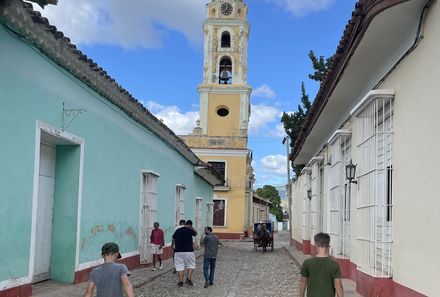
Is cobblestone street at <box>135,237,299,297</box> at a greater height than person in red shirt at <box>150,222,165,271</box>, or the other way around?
person in red shirt at <box>150,222,165,271</box>

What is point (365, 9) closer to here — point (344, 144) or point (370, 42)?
point (370, 42)

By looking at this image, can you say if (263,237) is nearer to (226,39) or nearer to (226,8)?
(226,39)

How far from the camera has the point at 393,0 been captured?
520 centimetres

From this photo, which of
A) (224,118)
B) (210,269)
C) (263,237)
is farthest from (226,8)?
(210,269)

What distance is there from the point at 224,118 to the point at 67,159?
2827 centimetres

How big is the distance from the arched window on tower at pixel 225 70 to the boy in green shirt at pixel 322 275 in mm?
32827

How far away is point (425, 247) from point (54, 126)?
5336 millimetres

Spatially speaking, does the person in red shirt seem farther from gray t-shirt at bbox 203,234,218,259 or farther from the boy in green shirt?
the boy in green shirt

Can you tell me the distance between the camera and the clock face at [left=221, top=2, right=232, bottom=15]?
37.6m

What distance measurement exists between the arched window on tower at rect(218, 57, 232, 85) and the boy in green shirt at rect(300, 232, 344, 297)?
3283cm

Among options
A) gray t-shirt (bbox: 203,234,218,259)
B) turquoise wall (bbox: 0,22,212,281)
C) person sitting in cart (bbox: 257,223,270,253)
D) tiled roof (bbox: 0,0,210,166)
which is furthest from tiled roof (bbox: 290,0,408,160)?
person sitting in cart (bbox: 257,223,270,253)

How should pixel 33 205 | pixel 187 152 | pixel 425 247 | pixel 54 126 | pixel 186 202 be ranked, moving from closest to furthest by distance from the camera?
pixel 425 247
pixel 33 205
pixel 54 126
pixel 187 152
pixel 186 202

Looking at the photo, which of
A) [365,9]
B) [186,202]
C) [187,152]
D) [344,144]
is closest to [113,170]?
[344,144]

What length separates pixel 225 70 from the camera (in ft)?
124
